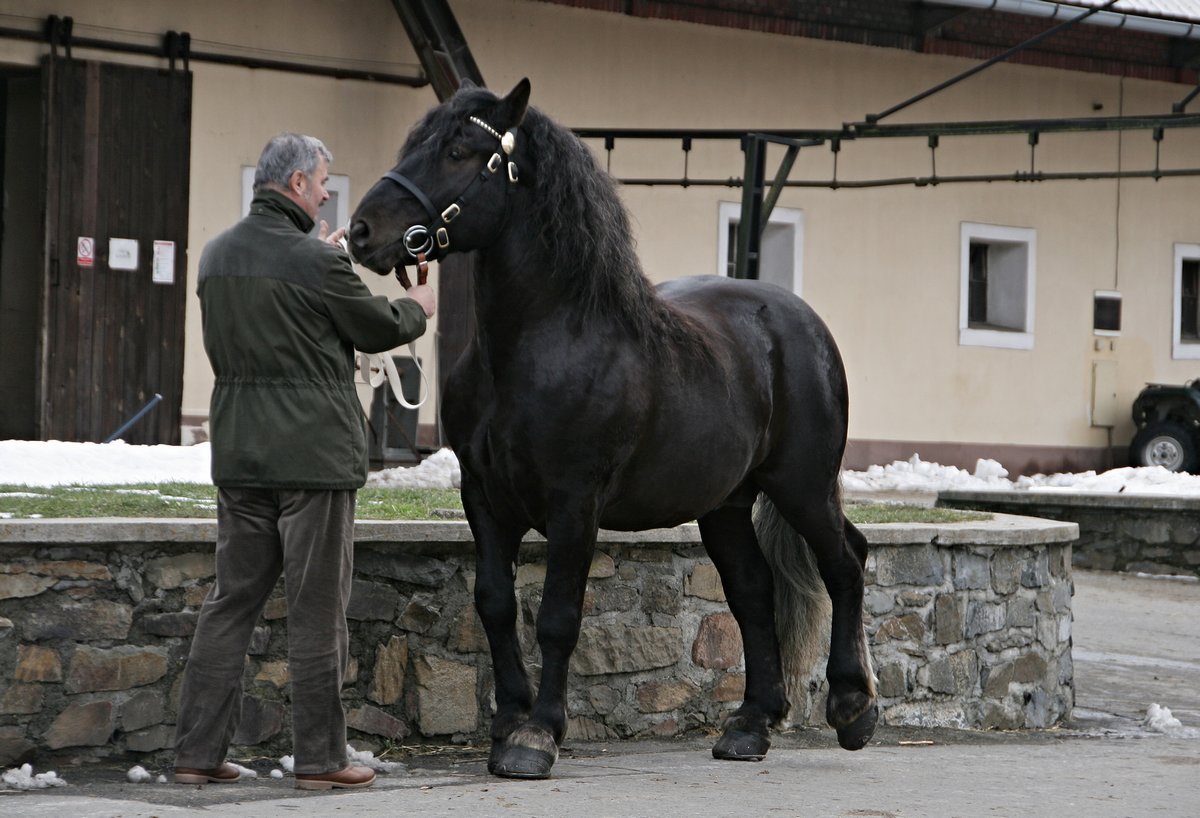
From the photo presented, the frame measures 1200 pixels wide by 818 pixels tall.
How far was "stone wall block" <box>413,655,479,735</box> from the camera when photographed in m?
5.98

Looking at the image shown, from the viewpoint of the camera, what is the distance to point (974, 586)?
753 centimetres

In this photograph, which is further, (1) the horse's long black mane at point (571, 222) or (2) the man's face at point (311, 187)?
(1) the horse's long black mane at point (571, 222)

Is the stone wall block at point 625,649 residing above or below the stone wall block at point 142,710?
above

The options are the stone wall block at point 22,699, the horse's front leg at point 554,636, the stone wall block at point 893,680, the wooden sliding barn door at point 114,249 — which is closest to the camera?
the horse's front leg at point 554,636

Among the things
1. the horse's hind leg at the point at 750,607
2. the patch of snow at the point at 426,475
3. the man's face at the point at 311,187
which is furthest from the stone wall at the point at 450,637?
the patch of snow at the point at 426,475

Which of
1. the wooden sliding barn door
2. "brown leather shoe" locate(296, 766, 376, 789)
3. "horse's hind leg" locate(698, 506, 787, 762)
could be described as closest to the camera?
→ "brown leather shoe" locate(296, 766, 376, 789)

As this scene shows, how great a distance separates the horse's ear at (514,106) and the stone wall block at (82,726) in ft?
7.37

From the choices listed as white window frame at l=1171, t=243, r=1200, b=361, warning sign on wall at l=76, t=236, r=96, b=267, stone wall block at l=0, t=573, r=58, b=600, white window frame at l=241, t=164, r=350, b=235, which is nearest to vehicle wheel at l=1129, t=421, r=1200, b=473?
white window frame at l=1171, t=243, r=1200, b=361

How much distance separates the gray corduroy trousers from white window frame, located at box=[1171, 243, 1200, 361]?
17.5 meters

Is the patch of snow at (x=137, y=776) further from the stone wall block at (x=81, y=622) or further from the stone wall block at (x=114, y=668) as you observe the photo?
the stone wall block at (x=81, y=622)

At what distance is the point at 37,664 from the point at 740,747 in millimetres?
2326

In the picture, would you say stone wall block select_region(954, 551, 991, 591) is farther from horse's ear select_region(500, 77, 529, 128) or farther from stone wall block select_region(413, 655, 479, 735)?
horse's ear select_region(500, 77, 529, 128)

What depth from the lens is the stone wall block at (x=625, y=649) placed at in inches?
251

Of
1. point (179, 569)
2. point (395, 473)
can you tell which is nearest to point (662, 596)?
point (179, 569)
